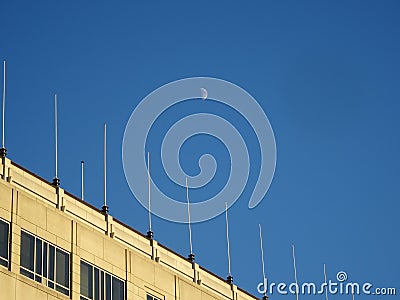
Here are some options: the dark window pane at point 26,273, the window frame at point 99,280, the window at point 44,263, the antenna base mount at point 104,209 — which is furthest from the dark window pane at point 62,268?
the antenna base mount at point 104,209

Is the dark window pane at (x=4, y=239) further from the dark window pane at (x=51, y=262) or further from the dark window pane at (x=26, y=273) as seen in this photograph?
the dark window pane at (x=51, y=262)

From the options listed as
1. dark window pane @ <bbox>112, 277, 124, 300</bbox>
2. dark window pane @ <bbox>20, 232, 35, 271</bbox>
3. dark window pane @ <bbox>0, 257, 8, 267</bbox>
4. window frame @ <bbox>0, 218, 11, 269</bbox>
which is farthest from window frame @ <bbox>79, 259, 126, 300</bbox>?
dark window pane @ <bbox>0, 257, 8, 267</bbox>

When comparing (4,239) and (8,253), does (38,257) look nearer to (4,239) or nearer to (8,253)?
(8,253)

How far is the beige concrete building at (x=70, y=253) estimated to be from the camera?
190 ft

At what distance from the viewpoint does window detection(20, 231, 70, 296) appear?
193 feet

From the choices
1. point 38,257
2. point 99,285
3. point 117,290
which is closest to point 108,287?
point 99,285

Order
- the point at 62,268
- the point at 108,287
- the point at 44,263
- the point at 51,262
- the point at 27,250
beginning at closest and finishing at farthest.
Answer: the point at 27,250 → the point at 44,263 → the point at 51,262 → the point at 62,268 → the point at 108,287

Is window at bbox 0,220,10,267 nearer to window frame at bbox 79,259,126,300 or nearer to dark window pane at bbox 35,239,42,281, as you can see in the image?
dark window pane at bbox 35,239,42,281

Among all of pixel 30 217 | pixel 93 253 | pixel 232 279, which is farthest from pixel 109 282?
pixel 232 279

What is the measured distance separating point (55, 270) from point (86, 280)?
2.55m

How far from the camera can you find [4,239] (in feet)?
189

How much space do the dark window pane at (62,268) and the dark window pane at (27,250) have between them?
1845 millimetres

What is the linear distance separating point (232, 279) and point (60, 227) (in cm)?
1751

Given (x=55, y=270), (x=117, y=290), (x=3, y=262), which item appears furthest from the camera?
(x=117, y=290)
